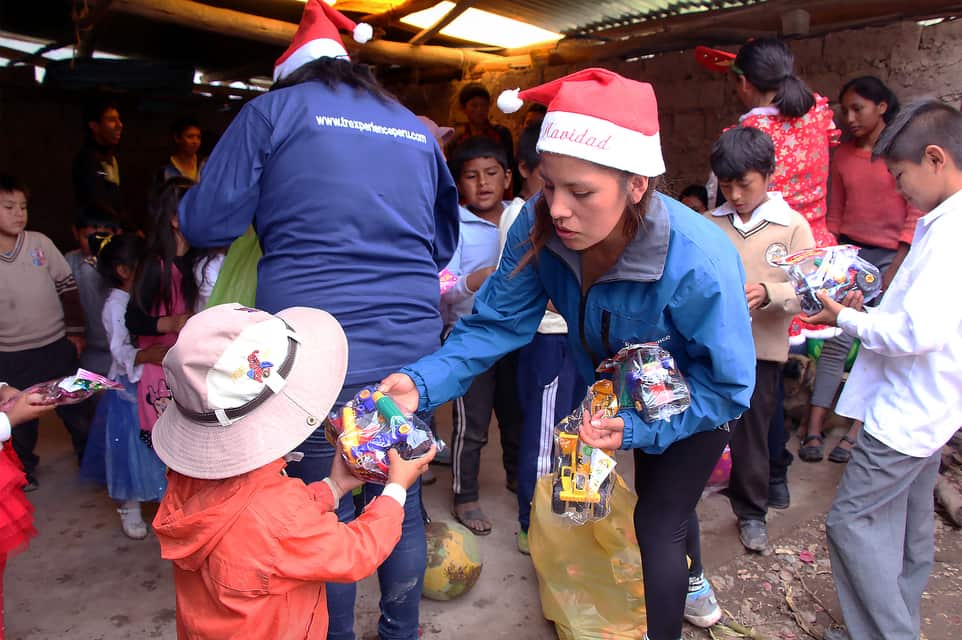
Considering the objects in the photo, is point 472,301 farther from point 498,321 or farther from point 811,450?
point 811,450

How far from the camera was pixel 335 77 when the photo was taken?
2105 mm

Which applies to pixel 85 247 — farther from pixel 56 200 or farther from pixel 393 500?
pixel 56 200

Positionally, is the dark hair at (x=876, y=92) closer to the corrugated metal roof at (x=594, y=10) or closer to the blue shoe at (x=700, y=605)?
the corrugated metal roof at (x=594, y=10)

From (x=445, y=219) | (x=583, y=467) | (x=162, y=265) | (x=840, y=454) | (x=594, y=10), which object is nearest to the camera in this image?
(x=583, y=467)

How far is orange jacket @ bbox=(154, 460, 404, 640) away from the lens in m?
1.55

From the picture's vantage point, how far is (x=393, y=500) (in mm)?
1687

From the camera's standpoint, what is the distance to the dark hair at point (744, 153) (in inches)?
116

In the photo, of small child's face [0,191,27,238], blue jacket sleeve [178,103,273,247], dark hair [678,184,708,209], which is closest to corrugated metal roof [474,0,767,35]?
dark hair [678,184,708,209]

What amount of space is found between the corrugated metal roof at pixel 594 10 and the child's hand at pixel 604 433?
4677 millimetres

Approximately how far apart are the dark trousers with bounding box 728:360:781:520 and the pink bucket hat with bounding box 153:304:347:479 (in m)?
2.12

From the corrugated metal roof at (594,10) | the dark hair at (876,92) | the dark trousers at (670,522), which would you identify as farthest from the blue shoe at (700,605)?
the corrugated metal roof at (594,10)

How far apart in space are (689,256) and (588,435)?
1.81 ft

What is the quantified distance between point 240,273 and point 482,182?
1.48 m

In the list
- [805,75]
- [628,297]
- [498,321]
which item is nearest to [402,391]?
[498,321]
